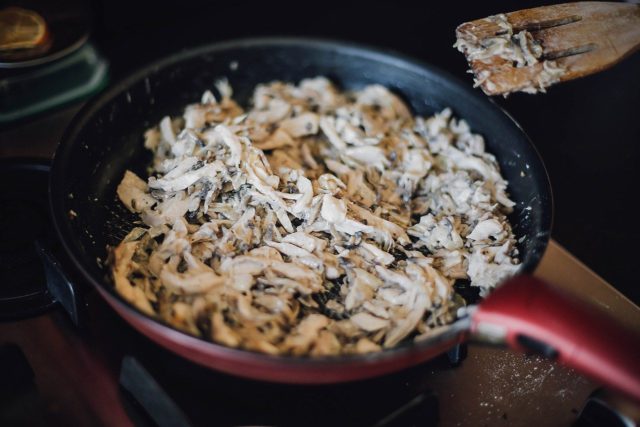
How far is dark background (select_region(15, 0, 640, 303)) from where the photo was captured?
57.8 inches

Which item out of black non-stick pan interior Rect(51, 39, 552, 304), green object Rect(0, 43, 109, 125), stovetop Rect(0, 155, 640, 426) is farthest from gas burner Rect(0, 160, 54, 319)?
green object Rect(0, 43, 109, 125)

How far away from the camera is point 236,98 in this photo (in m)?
1.67

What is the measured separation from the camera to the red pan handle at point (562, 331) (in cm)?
81

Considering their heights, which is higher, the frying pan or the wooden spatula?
the wooden spatula

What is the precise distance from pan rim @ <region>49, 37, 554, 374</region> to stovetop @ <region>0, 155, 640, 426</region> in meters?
0.14

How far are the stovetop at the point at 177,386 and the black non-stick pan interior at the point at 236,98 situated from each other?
0.14 meters

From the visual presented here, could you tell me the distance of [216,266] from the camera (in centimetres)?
118

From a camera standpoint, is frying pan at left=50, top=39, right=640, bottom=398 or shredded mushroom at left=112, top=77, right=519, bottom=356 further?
shredded mushroom at left=112, top=77, right=519, bottom=356

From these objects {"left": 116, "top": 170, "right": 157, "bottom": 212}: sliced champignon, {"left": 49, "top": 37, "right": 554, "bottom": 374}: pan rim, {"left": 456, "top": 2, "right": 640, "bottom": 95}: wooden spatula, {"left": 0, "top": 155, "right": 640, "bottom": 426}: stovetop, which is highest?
{"left": 456, "top": 2, "right": 640, "bottom": 95}: wooden spatula

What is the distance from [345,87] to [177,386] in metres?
1.00

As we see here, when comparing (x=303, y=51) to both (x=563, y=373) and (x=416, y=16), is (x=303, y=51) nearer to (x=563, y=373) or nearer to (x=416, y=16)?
(x=416, y=16)

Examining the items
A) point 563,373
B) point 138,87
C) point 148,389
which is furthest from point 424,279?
point 138,87

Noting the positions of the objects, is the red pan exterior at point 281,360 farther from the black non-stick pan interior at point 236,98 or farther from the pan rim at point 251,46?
the black non-stick pan interior at point 236,98

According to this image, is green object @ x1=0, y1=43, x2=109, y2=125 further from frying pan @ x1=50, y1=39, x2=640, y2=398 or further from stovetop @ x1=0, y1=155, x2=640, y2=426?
stovetop @ x1=0, y1=155, x2=640, y2=426
